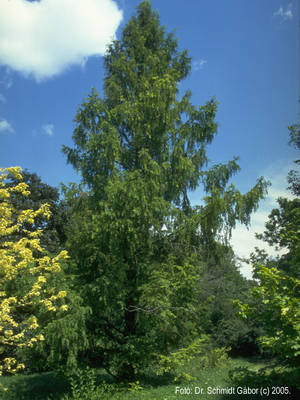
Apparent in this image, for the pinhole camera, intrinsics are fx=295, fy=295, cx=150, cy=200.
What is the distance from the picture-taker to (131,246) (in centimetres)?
762

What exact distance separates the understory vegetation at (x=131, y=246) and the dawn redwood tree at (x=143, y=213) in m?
0.03

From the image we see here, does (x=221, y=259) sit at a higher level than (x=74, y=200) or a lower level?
lower

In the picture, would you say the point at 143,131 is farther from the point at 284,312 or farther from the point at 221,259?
the point at 284,312

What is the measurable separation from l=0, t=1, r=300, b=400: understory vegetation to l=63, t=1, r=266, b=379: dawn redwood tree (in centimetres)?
3

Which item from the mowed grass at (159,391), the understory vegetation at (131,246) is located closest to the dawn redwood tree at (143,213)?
the understory vegetation at (131,246)

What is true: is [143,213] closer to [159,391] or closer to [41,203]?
[159,391]

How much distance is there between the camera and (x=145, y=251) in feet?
28.2

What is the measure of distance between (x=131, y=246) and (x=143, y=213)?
0.96m

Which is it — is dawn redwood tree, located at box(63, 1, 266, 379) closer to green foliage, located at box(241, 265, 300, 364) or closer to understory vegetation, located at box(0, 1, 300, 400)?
understory vegetation, located at box(0, 1, 300, 400)

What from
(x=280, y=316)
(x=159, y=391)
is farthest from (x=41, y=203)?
(x=280, y=316)


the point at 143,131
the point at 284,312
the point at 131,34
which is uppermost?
the point at 131,34

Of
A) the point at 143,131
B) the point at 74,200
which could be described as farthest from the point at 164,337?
the point at 143,131

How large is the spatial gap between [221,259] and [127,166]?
4.14 metres

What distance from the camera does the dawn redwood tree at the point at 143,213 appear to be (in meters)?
7.51
